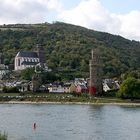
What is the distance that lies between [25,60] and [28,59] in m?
1.45

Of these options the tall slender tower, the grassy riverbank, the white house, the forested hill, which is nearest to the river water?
the grassy riverbank

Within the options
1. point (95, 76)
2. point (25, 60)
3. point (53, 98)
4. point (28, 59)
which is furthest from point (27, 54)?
point (53, 98)

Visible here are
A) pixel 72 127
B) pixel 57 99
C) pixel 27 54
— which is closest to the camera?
pixel 72 127

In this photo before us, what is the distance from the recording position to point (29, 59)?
145000 millimetres

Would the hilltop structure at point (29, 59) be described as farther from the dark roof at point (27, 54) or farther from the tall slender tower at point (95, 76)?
the tall slender tower at point (95, 76)

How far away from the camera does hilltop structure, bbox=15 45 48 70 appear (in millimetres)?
142000

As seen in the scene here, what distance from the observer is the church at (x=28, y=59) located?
466ft

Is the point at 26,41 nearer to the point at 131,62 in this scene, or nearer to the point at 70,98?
the point at 131,62

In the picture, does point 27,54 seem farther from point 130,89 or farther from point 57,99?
point 130,89

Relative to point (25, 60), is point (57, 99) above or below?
below

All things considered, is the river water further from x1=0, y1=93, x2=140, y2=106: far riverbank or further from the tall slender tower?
the tall slender tower

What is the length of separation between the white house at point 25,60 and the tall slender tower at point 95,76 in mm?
40580

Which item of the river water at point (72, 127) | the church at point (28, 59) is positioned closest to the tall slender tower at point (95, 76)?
the river water at point (72, 127)

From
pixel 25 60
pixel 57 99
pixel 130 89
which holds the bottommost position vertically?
pixel 57 99
